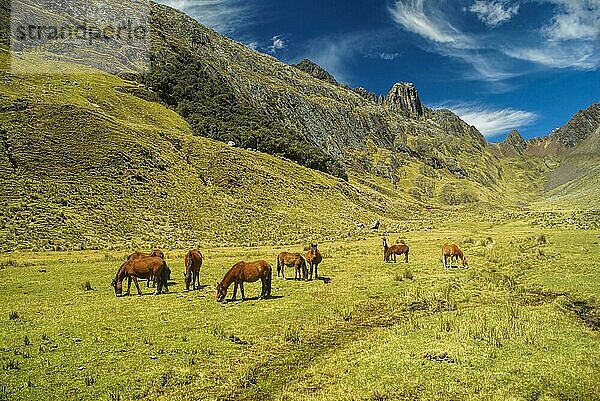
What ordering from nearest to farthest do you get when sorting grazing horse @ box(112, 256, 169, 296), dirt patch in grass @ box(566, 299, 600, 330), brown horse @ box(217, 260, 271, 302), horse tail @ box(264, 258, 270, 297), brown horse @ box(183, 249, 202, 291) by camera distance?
1. dirt patch in grass @ box(566, 299, 600, 330)
2. brown horse @ box(217, 260, 271, 302)
3. horse tail @ box(264, 258, 270, 297)
4. grazing horse @ box(112, 256, 169, 296)
5. brown horse @ box(183, 249, 202, 291)

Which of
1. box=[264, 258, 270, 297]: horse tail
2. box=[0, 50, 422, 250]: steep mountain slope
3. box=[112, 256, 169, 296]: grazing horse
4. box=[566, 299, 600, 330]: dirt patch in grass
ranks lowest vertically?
box=[566, 299, 600, 330]: dirt patch in grass

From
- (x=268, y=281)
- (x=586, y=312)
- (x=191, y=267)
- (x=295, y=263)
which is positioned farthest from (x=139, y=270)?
(x=586, y=312)

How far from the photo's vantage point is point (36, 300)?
21.9 m

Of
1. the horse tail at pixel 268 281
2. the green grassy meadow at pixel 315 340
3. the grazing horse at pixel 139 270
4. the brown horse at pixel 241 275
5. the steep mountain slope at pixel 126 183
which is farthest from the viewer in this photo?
the steep mountain slope at pixel 126 183

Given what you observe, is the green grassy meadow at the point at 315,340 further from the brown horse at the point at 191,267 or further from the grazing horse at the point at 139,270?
the grazing horse at the point at 139,270

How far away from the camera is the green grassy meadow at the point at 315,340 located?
451 inches

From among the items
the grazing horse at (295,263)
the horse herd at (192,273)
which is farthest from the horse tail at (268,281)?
the grazing horse at (295,263)

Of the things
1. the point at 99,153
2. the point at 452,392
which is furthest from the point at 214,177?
the point at 452,392

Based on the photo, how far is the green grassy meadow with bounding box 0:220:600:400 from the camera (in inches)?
451

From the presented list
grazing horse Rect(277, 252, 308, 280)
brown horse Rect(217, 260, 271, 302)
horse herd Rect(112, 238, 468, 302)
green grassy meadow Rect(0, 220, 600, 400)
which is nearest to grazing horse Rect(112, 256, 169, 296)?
horse herd Rect(112, 238, 468, 302)

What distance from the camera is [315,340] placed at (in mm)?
15781

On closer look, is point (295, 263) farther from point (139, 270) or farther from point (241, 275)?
point (139, 270)

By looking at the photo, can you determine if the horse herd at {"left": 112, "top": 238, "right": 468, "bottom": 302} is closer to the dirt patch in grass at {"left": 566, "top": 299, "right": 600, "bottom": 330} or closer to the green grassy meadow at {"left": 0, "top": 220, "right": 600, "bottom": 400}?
the green grassy meadow at {"left": 0, "top": 220, "right": 600, "bottom": 400}

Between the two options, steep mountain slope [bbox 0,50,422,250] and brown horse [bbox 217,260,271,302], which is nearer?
brown horse [bbox 217,260,271,302]
